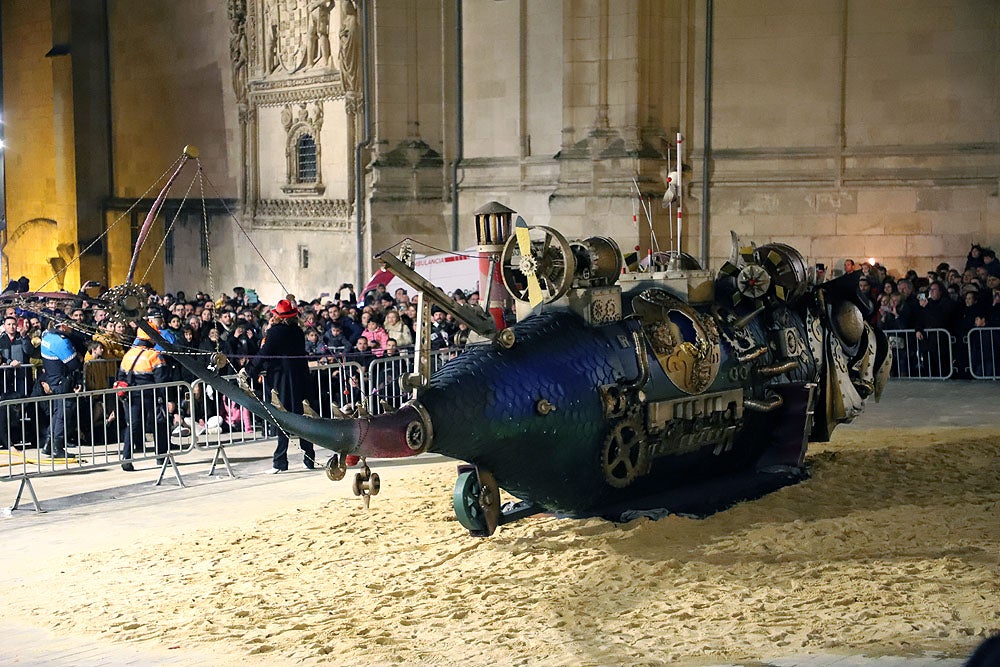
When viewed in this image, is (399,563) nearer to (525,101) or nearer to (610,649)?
(610,649)

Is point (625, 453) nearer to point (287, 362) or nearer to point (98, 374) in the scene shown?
point (287, 362)

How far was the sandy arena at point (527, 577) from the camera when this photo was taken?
873 centimetres

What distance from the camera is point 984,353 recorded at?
19.3 m

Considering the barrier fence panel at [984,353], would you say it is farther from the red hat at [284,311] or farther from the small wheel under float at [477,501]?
the small wheel under float at [477,501]

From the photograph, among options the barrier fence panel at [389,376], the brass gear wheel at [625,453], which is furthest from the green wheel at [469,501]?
the barrier fence panel at [389,376]

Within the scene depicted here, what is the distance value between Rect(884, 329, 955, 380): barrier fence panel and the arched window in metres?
14.3

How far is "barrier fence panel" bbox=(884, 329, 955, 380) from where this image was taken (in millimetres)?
19625

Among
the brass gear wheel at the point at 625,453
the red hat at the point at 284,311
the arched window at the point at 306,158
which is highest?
the arched window at the point at 306,158

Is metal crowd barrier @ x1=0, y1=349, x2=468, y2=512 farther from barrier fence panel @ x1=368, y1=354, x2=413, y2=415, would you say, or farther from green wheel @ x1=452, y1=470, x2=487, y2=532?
green wheel @ x1=452, y1=470, x2=487, y2=532

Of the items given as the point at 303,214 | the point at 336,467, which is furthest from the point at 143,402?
the point at 303,214

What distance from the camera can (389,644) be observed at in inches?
347

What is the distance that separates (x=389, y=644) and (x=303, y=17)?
23137 mm

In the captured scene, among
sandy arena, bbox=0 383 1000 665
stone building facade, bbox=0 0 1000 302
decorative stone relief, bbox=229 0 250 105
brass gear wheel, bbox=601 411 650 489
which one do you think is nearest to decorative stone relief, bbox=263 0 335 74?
stone building facade, bbox=0 0 1000 302

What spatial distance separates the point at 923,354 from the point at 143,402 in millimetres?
10693
